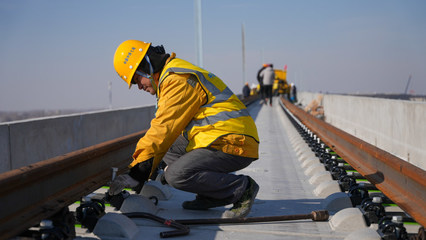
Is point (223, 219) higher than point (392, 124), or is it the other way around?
point (392, 124)

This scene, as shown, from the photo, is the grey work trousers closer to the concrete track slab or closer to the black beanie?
the concrete track slab

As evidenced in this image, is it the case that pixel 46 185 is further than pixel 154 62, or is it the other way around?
pixel 154 62

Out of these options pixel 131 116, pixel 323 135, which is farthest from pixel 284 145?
pixel 131 116

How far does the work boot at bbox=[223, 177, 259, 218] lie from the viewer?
4.63 metres

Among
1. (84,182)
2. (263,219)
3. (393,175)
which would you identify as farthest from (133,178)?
(393,175)

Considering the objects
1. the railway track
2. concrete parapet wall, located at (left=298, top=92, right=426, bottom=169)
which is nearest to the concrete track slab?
the railway track

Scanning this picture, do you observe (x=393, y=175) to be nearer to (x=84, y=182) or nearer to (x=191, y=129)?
(x=191, y=129)

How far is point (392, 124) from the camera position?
12125 millimetres

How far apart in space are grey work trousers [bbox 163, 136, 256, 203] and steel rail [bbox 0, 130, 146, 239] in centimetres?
67

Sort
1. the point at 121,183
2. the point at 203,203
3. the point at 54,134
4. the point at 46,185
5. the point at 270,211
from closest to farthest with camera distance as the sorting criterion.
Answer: the point at 46,185
the point at 121,183
the point at 203,203
the point at 270,211
the point at 54,134

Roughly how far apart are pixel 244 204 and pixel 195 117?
791mm

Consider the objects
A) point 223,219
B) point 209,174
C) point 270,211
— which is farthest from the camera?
point 270,211

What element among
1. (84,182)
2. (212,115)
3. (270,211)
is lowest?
(270,211)

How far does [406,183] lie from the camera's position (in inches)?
168
